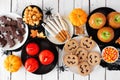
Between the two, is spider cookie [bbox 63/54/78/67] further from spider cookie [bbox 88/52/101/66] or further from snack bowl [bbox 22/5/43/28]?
snack bowl [bbox 22/5/43/28]

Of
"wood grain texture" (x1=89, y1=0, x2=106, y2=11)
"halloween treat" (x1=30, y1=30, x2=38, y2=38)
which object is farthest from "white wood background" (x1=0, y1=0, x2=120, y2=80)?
"halloween treat" (x1=30, y1=30, x2=38, y2=38)

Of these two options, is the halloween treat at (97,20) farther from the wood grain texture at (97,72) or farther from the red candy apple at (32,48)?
the red candy apple at (32,48)

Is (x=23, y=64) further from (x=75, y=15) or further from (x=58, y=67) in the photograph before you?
(x=75, y=15)

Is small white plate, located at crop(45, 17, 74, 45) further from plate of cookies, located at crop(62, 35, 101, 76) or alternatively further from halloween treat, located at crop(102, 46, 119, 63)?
halloween treat, located at crop(102, 46, 119, 63)

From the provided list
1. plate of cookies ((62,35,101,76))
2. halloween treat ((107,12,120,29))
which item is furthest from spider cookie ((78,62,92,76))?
halloween treat ((107,12,120,29))

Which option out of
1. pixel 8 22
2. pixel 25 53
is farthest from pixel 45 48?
pixel 8 22

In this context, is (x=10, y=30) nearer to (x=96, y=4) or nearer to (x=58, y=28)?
(x=58, y=28)

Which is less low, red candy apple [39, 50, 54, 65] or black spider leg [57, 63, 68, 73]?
red candy apple [39, 50, 54, 65]
